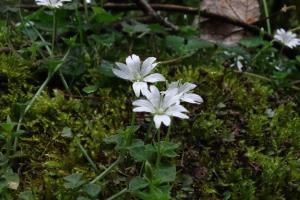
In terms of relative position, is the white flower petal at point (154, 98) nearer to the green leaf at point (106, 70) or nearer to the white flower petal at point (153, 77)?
the white flower petal at point (153, 77)

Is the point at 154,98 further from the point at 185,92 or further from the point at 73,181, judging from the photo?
the point at 73,181

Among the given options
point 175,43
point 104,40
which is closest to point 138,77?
point 104,40

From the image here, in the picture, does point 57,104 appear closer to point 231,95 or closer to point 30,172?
point 30,172

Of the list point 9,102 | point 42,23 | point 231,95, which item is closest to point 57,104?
point 9,102

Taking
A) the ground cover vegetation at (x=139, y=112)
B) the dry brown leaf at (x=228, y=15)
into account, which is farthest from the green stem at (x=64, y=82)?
the dry brown leaf at (x=228, y=15)

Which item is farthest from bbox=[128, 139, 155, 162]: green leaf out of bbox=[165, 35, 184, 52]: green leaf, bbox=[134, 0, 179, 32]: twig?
bbox=[134, 0, 179, 32]: twig

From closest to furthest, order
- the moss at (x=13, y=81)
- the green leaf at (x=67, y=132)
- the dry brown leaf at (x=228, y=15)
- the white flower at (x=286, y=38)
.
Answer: the green leaf at (x=67, y=132)
the moss at (x=13, y=81)
the white flower at (x=286, y=38)
the dry brown leaf at (x=228, y=15)
